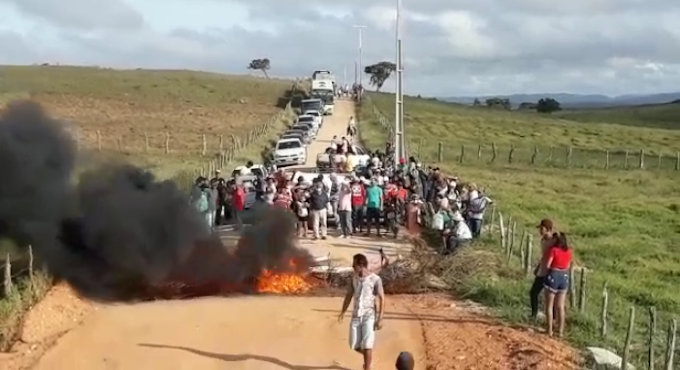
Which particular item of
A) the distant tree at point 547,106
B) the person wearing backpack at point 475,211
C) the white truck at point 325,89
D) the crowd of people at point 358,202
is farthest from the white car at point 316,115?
the distant tree at point 547,106

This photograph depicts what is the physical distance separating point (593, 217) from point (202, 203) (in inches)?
612

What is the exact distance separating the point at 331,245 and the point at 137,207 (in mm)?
5106

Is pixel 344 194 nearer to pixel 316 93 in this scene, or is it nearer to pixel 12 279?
pixel 12 279

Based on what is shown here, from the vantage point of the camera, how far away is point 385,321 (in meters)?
15.9

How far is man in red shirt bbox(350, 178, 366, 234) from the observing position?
23402 mm

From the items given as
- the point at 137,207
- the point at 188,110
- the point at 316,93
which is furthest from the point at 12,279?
the point at 188,110

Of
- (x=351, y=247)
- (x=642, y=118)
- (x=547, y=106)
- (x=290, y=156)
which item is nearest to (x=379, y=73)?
(x=547, y=106)

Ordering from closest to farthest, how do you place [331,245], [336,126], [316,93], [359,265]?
1. [359,265]
2. [331,245]
3. [336,126]
4. [316,93]

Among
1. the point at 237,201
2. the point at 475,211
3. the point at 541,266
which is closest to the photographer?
the point at 541,266

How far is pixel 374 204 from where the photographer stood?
23172 millimetres

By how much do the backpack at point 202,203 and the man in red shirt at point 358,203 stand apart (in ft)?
12.0

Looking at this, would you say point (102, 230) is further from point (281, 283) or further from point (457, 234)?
point (457, 234)

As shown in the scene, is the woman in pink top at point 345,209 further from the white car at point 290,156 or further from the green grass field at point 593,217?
the white car at point 290,156

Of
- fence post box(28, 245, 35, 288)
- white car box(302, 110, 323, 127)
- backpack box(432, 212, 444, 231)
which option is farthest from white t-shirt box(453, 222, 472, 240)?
white car box(302, 110, 323, 127)
